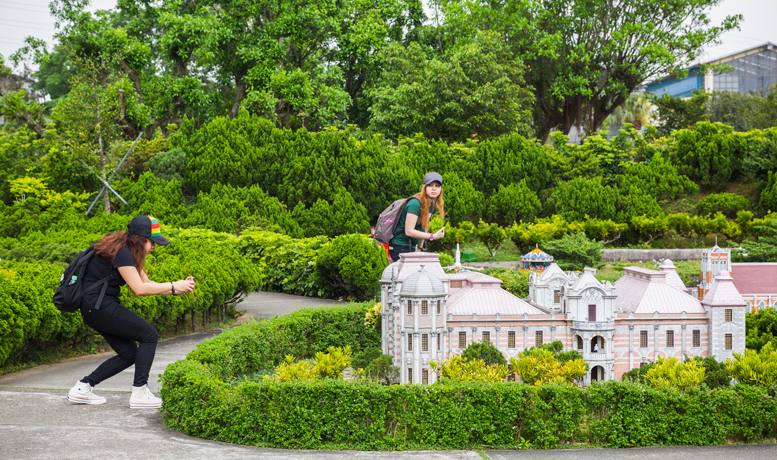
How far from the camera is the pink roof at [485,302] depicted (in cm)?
825

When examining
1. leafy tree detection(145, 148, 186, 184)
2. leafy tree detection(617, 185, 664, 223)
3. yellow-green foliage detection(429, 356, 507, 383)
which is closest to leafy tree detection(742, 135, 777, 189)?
leafy tree detection(617, 185, 664, 223)

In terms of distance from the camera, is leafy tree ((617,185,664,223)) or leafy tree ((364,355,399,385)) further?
leafy tree ((617,185,664,223))

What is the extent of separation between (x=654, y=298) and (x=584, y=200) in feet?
47.0

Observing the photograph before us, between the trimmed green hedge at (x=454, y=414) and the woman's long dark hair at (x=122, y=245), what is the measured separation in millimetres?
1100

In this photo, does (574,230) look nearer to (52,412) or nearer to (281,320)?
(281,320)

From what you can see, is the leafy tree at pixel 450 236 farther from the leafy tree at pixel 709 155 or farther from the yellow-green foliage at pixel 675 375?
the yellow-green foliage at pixel 675 375

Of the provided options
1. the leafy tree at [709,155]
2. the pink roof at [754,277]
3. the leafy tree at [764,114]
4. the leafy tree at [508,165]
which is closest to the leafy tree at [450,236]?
the leafy tree at [508,165]

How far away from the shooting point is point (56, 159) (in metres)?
23.9

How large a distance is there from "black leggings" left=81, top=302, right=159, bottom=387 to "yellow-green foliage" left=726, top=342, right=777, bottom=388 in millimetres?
5996

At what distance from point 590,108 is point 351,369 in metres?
30.7

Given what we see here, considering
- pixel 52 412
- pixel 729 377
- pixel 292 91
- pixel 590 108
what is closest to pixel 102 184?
pixel 292 91

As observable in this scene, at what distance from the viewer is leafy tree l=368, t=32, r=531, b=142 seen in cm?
2775

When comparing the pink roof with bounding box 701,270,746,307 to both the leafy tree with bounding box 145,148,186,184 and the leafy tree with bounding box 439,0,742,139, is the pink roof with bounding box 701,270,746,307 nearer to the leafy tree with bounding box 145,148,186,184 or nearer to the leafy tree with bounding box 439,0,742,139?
the leafy tree with bounding box 145,148,186,184

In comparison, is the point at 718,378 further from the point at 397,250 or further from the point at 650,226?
the point at 650,226
